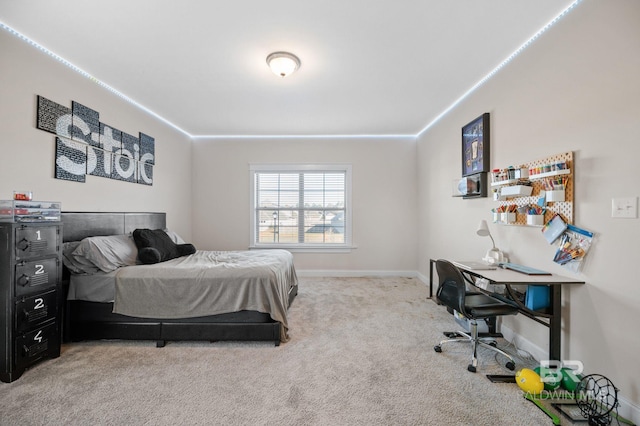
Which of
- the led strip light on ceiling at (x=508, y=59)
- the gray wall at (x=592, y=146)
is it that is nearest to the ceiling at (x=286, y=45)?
the led strip light on ceiling at (x=508, y=59)

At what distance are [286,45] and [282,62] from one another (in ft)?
0.53

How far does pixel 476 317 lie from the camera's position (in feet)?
6.76

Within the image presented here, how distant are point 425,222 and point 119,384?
4373 mm

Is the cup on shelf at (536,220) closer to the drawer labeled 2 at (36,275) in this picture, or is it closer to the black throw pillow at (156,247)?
the black throw pillow at (156,247)

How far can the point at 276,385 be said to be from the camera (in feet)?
6.30

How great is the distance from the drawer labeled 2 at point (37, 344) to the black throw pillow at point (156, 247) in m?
0.90

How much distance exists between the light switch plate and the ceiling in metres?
1.41

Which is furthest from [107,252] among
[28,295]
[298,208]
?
[298,208]

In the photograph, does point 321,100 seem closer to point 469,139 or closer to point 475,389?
point 469,139

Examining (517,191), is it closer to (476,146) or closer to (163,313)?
(476,146)

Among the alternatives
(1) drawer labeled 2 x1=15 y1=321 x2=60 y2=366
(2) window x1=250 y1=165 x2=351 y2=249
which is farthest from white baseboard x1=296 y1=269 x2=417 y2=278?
(1) drawer labeled 2 x1=15 y1=321 x2=60 y2=366

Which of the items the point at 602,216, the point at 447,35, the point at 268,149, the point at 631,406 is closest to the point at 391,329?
the point at 631,406

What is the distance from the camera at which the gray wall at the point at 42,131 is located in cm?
Result: 223

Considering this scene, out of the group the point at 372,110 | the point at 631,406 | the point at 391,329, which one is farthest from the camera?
the point at 372,110
